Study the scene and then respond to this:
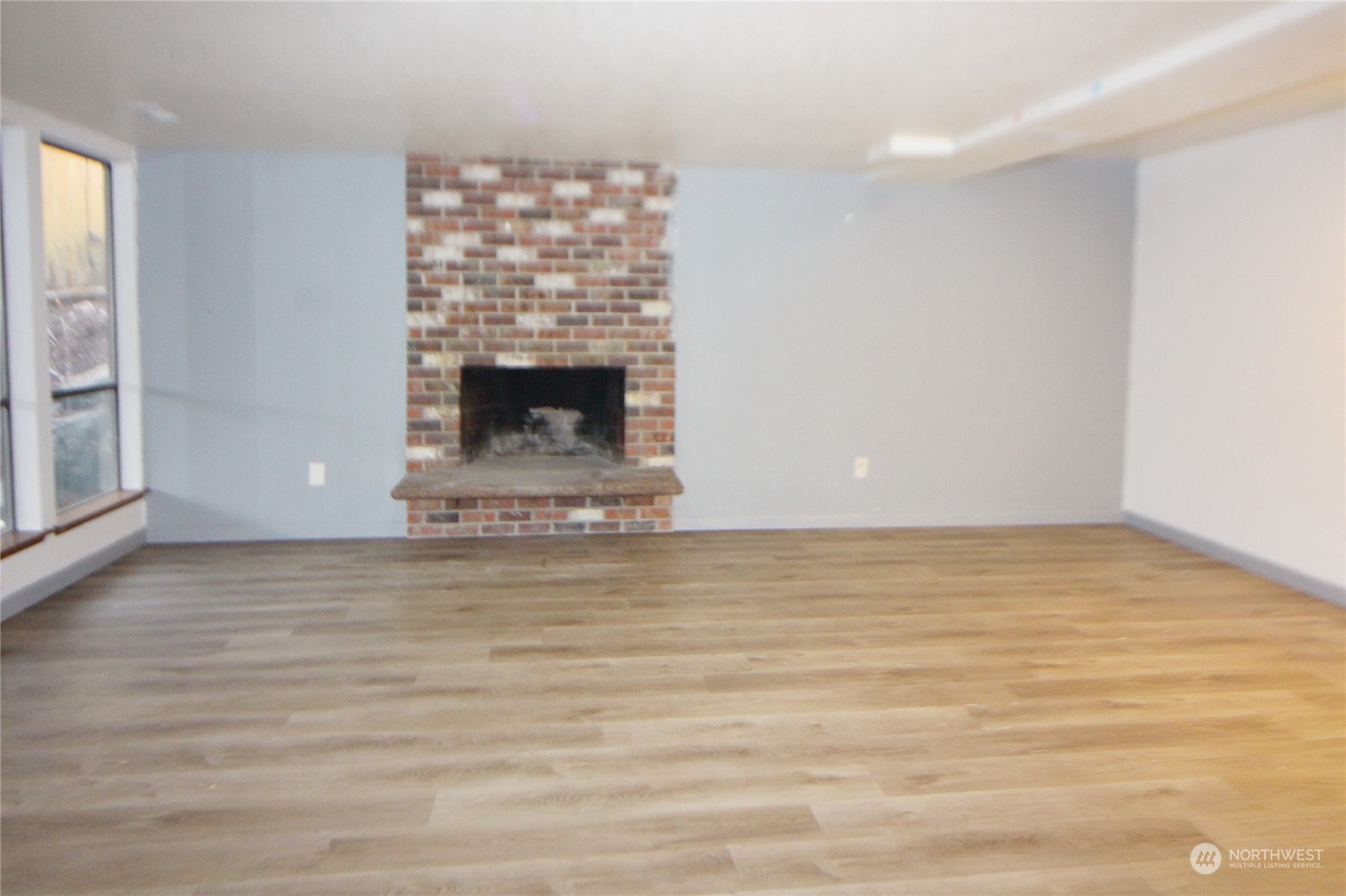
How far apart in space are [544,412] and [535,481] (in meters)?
0.66

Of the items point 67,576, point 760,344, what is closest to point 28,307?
point 67,576

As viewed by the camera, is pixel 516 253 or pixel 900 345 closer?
pixel 516 253

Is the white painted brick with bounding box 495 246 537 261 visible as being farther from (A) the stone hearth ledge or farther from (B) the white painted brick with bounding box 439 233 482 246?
(A) the stone hearth ledge

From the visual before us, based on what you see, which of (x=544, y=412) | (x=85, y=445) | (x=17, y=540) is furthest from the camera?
(x=544, y=412)

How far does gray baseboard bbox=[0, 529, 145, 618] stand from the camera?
372cm

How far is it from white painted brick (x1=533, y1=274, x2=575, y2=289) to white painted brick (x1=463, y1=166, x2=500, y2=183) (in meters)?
0.57

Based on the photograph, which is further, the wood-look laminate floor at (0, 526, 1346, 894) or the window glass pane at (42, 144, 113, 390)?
the window glass pane at (42, 144, 113, 390)

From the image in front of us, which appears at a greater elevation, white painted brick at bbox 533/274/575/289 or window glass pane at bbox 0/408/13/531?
Answer: white painted brick at bbox 533/274/575/289

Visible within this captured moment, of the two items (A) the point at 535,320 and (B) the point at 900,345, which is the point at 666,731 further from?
(B) the point at 900,345

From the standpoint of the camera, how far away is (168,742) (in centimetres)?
264

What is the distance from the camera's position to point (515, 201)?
5012mm

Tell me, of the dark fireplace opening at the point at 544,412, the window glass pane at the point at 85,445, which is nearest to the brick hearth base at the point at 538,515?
the dark fireplace opening at the point at 544,412

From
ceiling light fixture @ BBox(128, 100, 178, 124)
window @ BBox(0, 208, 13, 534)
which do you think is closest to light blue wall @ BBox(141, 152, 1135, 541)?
ceiling light fixture @ BBox(128, 100, 178, 124)

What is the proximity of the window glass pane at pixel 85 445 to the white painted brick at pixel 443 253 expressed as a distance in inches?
68.0
